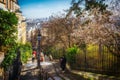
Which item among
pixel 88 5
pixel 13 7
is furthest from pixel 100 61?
pixel 13 7

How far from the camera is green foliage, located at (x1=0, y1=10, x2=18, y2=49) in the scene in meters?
20.4

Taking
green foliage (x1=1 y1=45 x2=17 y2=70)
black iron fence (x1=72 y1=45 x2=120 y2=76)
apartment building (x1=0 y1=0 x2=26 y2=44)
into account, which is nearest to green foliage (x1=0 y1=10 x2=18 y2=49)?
green foliage (x1=1 y1=45 x2=17 y2=70)

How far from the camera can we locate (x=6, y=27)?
66.9 ft

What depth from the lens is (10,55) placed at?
71.8ft

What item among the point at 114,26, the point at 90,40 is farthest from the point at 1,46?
the point at 114,26

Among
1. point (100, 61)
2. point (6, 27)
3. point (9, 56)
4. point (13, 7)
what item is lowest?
point (100, 61)

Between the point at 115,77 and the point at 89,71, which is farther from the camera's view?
the point at 89,71

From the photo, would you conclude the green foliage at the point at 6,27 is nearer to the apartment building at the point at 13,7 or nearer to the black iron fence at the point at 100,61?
the apartment building at the point at 13,7

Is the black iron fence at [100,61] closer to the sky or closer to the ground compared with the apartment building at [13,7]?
closer to the ground

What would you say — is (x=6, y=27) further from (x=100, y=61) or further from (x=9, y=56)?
(x=100, y=61)

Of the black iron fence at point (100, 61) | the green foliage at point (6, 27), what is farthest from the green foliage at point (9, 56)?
the black iron fence at point (100, 61)

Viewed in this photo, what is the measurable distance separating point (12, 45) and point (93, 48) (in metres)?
5.72

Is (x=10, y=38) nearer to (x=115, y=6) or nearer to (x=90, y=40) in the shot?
(x=90, y=40)

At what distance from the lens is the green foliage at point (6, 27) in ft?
66.8
